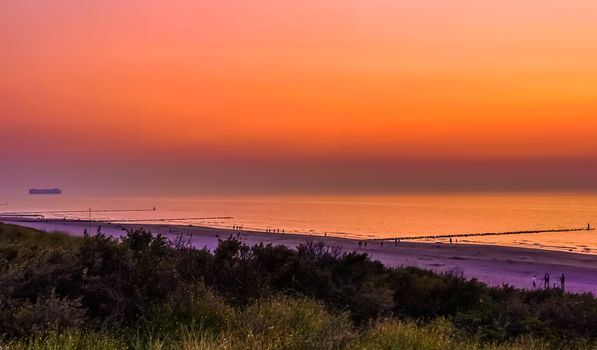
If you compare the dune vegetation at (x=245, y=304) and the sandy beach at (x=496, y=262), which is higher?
the dune vegetation at (x=245, y=304)

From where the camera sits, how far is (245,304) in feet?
39.8

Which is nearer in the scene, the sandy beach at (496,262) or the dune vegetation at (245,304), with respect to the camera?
the dune vegetation at (245,304)

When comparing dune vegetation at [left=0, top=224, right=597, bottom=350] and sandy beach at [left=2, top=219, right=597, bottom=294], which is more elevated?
dune vegetation at [left=0, top=224, right=597, bottom=350]

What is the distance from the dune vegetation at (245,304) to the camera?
8.16 metres

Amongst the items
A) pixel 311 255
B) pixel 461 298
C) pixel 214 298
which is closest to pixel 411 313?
pixel 461 298

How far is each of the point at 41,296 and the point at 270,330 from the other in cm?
391

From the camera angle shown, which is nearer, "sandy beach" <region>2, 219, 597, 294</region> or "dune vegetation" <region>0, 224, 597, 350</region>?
"dune vegetation" <region>0, 224, 597, 350</region>

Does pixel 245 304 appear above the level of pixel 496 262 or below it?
above

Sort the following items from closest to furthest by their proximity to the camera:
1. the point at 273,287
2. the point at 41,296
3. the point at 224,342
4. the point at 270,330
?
the point at 224,342 < the point at 270,330 < the point at 41,296 < the point at 273,287

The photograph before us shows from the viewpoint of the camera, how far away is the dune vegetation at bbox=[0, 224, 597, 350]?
26.8ft

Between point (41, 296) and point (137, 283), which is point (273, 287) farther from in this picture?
point (41, 296)

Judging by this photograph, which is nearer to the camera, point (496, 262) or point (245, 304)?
point (245, 304)

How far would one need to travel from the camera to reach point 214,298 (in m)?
10.4

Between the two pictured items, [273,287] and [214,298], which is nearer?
[214,298]
